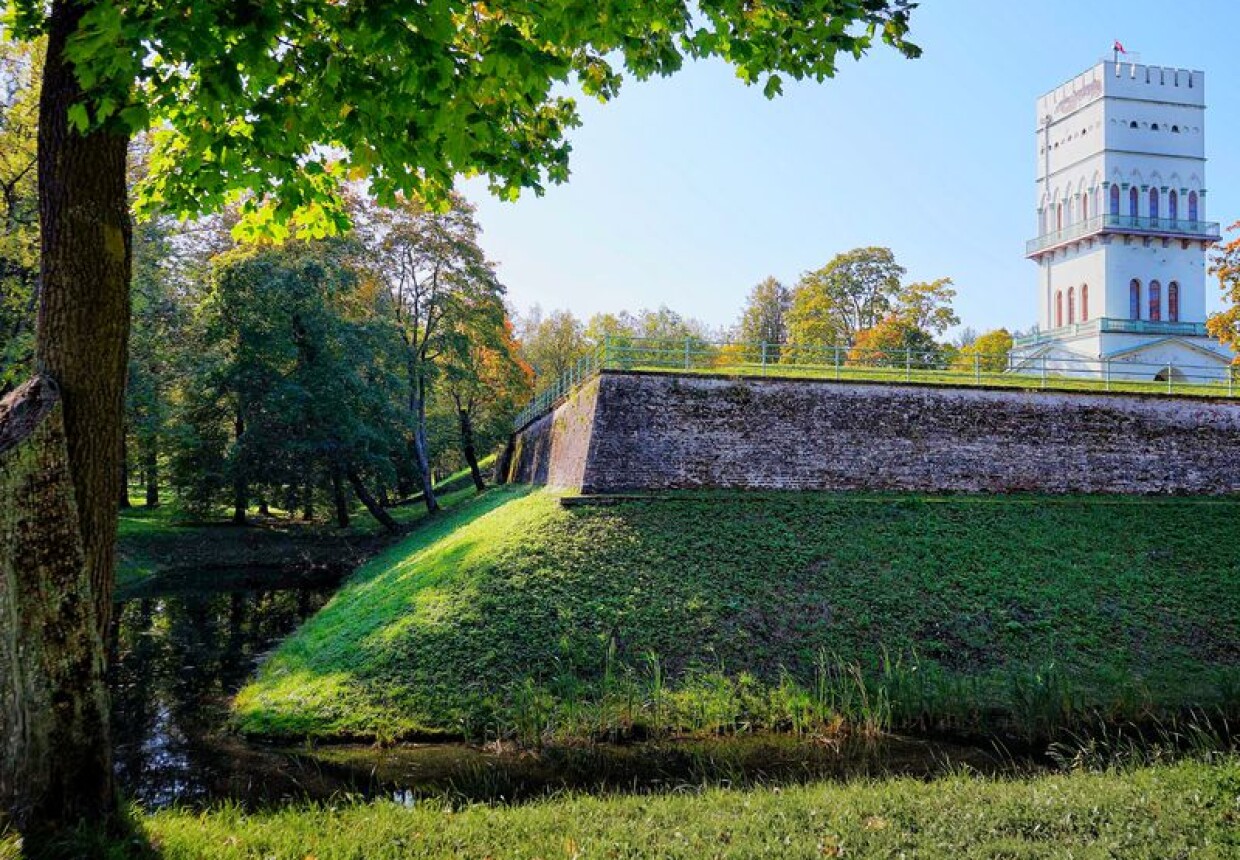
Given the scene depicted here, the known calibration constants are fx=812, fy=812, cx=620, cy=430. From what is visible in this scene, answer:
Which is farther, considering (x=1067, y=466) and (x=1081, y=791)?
(x=1067, y=466)

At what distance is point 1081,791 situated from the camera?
6.54 metres

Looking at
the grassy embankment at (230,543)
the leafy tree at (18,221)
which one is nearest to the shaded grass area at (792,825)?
the leafy tree at (18,221)

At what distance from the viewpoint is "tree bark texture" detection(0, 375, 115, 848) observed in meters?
4.30

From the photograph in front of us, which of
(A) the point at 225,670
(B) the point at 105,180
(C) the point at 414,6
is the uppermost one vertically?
(C) the point at 414,6

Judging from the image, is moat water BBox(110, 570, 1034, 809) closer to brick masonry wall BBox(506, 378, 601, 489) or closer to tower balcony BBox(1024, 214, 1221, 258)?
brick masonry wall BBox(506, 378, 601, 489)

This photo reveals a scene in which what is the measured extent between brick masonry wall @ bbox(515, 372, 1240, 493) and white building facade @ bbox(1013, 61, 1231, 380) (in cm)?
1536

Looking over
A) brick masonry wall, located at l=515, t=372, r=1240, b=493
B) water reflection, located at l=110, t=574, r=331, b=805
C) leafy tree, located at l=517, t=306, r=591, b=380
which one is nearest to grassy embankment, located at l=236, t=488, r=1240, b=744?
water reflection, located at l=110, t=574, r=331, b=805

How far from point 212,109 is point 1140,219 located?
3986cm

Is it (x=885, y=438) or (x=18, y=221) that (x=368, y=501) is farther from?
(x=885, y=438)

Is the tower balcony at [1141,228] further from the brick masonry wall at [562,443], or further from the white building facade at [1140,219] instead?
the brick masonry wall at [562,443]

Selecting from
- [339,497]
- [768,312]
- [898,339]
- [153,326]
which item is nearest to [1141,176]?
[898,339]

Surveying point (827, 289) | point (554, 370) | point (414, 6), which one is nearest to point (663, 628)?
point (414, 6)

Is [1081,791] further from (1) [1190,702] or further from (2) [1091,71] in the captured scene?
(2) [1091,71]

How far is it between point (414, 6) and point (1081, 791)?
7355 mm
